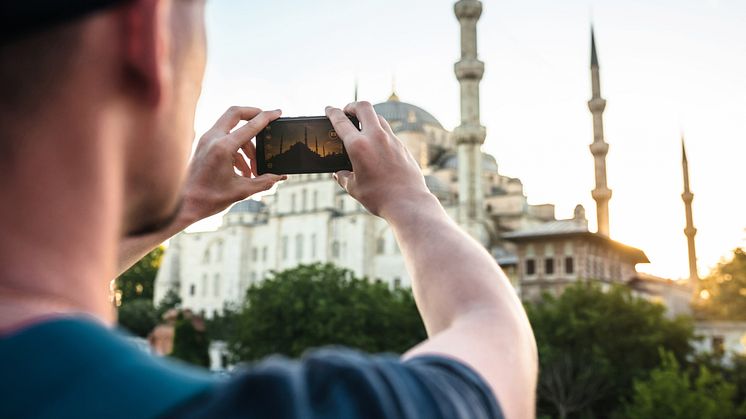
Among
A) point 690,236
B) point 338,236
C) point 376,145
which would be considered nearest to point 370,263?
point 338,236

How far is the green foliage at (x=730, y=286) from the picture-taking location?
2147cm

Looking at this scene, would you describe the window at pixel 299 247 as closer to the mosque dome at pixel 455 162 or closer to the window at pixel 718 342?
the mosque dome at pixel 455 162

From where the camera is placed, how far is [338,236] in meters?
46.8

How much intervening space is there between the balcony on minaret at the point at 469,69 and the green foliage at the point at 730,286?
14.3m

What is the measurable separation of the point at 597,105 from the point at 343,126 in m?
40.3

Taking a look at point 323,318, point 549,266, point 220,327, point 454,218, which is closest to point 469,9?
point 454,218

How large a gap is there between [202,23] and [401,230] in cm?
52

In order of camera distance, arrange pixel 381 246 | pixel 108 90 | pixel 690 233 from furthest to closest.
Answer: pixel 381 246, pixel 690 233, pixel 108 90

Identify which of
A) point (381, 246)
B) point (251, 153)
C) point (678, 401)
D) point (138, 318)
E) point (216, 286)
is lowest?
point (678, 401)

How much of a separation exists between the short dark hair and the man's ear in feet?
0.16

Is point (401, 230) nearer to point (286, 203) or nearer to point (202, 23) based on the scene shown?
point (202, 23)

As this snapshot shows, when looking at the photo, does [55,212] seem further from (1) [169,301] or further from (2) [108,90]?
(1) [169,301]

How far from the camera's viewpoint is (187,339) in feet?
62.4

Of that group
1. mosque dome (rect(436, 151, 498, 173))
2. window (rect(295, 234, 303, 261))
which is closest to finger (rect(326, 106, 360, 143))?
window (rect(295, 234, 303, 261))
